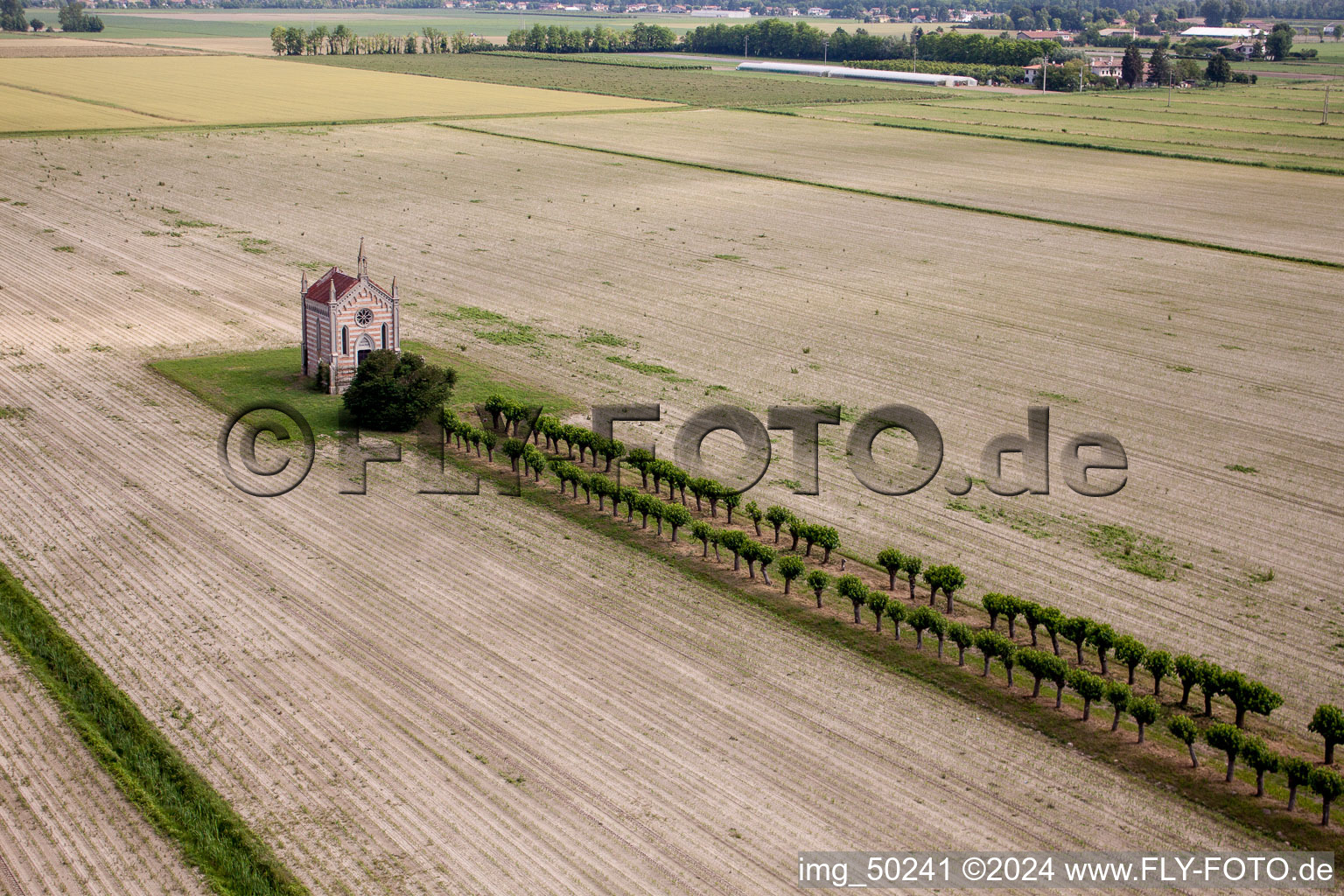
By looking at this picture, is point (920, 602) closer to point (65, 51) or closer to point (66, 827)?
point (66, 827)

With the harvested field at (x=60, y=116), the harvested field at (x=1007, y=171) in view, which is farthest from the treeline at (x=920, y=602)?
the harvested field at (x=60, y=116)

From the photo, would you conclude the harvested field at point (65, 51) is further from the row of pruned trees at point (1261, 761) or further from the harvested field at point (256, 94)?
the row of pruned trees at point (1261, 761)

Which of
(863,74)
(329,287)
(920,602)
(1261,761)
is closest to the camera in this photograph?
(1261,761)

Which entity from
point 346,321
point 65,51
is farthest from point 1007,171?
point 65,51

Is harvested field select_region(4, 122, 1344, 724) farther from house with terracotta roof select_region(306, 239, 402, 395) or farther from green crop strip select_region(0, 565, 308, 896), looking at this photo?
green crop strip select_region(0, 565, 308, 896)

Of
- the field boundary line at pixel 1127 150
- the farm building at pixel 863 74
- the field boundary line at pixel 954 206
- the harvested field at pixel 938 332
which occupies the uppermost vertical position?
the farm building at pixel 863 74

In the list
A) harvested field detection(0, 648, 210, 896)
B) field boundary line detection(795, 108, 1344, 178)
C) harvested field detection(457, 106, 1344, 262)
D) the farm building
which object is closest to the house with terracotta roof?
harvested field detection(0, 648, 210, 896)

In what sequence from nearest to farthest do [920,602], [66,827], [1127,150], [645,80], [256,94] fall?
[66,827], [920,602], [1127,150], [256,94], [645,80]

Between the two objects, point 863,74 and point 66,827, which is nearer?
point 66,827
